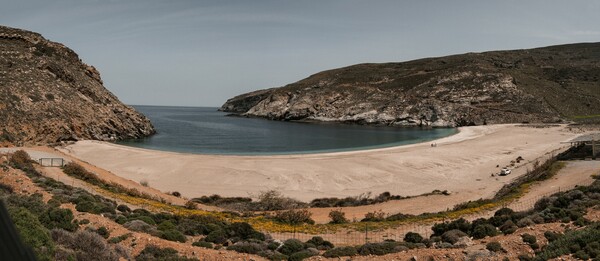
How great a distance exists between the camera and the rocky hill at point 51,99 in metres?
50.5

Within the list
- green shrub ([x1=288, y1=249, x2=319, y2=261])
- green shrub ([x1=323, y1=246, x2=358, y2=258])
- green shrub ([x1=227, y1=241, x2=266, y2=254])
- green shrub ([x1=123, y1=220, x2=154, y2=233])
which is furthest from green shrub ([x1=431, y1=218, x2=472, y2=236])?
green shrub ([x1=123, y1=220, x2=154, y2=233])

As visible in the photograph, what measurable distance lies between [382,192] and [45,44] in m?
66.1

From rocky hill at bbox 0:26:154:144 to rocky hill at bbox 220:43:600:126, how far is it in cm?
6503

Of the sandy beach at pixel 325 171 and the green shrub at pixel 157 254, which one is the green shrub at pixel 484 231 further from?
the sandy beach at pixel 325 171

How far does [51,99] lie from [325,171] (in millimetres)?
43822

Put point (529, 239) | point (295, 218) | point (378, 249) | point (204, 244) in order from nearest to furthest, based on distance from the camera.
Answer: point (529, 239) → point (378, 249) → point (204, 244) → point (295, 218)

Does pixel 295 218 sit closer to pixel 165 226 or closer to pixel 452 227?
pixel 165 226

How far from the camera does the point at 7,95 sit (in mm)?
51656

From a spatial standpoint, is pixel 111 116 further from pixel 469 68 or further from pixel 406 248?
pixel 469 68

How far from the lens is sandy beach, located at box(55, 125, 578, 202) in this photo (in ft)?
105

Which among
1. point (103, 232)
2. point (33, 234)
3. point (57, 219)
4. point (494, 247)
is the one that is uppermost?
point (33, 234)

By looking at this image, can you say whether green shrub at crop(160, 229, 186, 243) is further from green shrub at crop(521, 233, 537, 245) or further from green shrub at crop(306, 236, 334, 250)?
green shrub at crop(521, 233, 537, 245)

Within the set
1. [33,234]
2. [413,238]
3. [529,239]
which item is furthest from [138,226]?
[529,239]

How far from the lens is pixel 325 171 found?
126 feet
